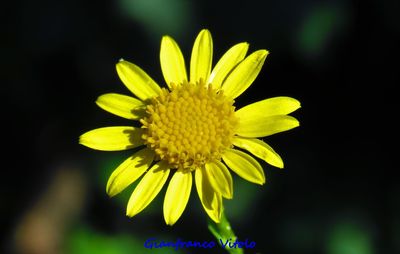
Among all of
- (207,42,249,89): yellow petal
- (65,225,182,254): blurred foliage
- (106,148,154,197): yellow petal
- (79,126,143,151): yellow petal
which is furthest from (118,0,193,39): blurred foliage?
(65,225,182,254): blurred foliage

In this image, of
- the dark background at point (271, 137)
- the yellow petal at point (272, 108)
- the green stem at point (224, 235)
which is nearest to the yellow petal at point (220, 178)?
the green stem at point (224, 235)

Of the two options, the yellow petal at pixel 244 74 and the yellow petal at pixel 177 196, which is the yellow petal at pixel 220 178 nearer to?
the yellow petal at pixel 177 196
